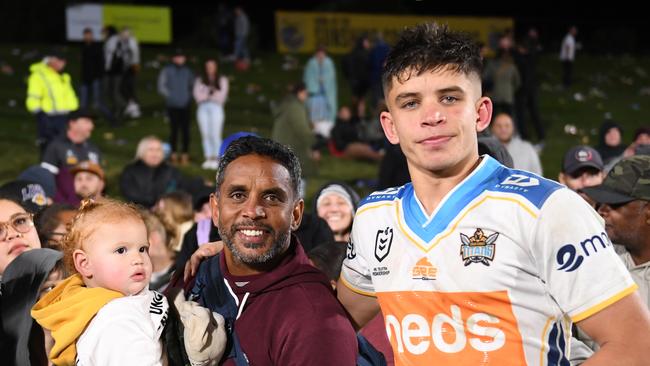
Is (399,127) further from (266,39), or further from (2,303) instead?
(266,39)

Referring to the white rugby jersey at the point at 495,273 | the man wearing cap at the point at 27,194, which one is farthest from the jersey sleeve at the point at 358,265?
the man wearing cap at the point at 27,194

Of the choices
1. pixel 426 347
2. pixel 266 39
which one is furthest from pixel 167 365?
pixel 266 39

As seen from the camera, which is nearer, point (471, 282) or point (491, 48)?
point (471, 282)

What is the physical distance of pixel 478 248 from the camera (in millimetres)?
3160

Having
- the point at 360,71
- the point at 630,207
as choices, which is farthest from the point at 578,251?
the point at 360,71

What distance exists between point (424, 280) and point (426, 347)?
0.21 meters

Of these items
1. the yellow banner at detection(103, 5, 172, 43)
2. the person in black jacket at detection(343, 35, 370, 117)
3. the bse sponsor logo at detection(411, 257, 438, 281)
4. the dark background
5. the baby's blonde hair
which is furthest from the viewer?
the dark background

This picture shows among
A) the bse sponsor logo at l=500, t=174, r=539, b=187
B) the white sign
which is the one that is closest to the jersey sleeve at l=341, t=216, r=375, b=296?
the bse sponsor logo at l=500, t=174, r=539, b=187

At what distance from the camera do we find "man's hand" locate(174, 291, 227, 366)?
3.42 m

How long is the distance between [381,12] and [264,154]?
30.7m

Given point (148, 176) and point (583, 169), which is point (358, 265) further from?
point (148, 176)

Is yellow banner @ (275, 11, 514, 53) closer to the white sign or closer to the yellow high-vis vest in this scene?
the white sign

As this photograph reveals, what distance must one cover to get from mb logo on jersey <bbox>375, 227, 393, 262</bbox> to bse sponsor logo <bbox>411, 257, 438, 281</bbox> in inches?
5.9

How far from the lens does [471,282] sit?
3.17 meters
